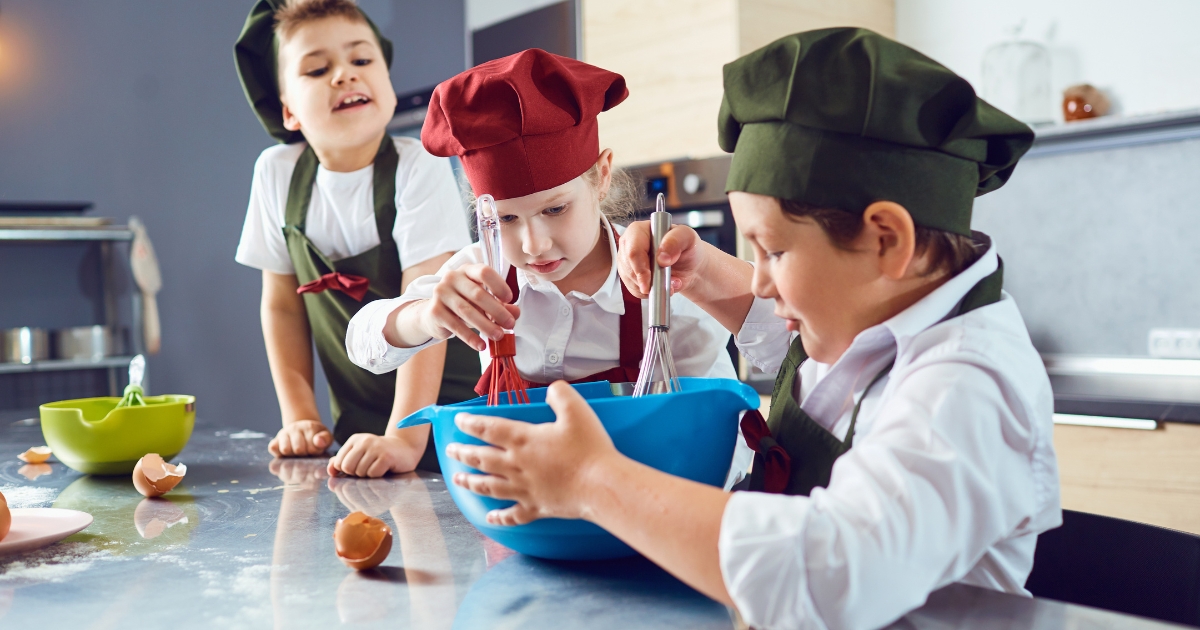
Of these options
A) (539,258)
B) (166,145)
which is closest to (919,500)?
(539,258)

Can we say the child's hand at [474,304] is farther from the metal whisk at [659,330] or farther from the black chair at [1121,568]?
the black chair at [1121,568]

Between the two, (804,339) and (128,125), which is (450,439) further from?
(128,125)

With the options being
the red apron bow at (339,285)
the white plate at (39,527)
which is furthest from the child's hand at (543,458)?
the red apron bow at (339,285)

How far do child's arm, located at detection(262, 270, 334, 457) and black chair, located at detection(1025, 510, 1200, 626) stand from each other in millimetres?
907

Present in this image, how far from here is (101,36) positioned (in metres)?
3.42

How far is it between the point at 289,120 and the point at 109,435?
60cm

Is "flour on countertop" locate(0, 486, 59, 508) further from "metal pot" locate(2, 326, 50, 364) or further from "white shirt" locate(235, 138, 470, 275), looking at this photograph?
"metal pot" locate(2, 326, 50, 364)

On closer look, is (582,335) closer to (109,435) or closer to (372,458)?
(372,458)

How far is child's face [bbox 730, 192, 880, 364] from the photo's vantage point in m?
0.63

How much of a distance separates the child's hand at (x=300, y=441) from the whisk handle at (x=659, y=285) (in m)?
0.65

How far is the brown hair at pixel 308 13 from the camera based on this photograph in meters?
1.37

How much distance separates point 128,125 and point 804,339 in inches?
137

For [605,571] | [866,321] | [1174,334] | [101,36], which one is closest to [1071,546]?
[866,321]

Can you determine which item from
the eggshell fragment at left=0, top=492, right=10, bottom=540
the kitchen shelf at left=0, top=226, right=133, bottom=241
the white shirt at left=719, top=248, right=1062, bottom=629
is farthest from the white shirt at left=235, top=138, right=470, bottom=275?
the kitchen shelf at left=0, top=226, right=133, bottom=241
